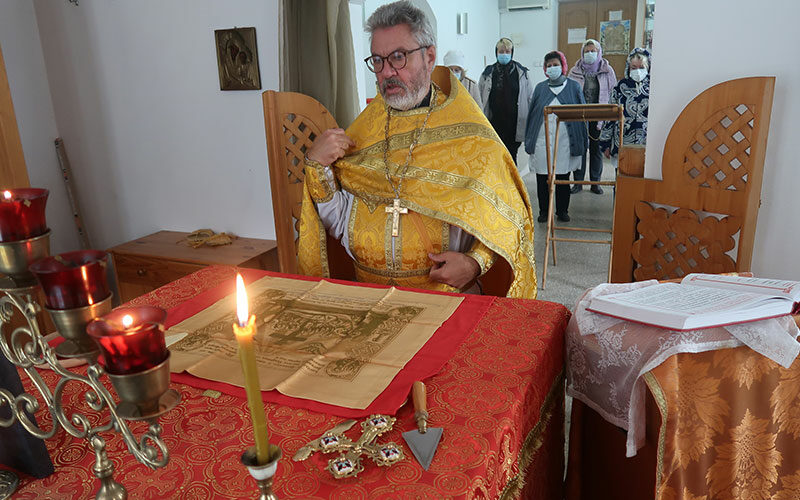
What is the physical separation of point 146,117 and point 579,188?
5.41 m

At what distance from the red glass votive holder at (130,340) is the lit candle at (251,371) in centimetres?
12

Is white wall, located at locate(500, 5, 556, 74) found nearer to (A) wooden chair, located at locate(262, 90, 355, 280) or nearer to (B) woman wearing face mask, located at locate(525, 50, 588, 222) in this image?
(B) woman wearing face mask, located at locate(525, 50, 588, 222)

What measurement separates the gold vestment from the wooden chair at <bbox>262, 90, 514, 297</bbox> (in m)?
0.19

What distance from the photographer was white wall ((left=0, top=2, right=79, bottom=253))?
3549mm

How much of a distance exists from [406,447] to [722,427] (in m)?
0.70

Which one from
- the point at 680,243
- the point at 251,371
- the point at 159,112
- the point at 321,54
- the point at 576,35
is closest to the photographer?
the point at 251,371

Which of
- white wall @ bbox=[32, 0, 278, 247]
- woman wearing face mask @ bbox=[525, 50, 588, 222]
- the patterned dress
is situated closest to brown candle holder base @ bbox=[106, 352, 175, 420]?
white wall @ bbox=[32, 0, 278, 247]

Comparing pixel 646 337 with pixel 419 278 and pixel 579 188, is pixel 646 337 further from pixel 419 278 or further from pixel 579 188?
pixel 579 188

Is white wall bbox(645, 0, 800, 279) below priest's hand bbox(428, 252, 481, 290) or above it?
above

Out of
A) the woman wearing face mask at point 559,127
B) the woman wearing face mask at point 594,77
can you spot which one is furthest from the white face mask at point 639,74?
the woman wearing face mask at point 594,77

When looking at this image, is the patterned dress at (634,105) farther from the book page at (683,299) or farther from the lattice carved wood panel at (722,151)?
the book page at (683,299)

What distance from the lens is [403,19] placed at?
6.38 ft

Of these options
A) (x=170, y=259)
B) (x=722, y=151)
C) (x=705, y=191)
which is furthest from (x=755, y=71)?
(x=170, y=259)

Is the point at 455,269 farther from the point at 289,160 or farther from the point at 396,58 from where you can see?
the point at 289,160
